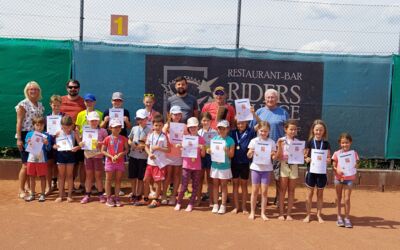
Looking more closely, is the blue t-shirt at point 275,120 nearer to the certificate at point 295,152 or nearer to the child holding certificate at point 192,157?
the certificate at point 295,152

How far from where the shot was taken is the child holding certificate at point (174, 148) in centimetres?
609

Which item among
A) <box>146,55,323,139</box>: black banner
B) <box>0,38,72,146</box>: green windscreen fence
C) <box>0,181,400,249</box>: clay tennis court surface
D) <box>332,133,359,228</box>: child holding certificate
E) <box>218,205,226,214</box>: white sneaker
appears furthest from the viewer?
<box>146,55,323,139</box>: black banner

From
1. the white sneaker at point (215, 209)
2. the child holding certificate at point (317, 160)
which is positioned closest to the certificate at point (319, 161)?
the child holding certificate at point (317, 160)

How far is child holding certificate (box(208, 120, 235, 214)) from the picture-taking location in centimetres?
582

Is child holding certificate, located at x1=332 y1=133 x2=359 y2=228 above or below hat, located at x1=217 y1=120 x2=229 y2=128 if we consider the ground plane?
below

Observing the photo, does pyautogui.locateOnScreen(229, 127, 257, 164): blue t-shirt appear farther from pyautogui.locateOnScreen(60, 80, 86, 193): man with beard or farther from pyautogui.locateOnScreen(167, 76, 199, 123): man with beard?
pyautogui.locateOnScreen(60, 80, 86, 193): man with beard

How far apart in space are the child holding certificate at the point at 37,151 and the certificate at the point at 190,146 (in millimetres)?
2181

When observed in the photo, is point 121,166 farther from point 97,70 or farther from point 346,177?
point 346,177

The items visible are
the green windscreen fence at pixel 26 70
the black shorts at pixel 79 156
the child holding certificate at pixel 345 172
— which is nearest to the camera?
the child holding certificate at pixel 345 172

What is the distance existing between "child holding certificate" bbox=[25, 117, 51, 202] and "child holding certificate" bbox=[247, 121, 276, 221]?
10.5ft

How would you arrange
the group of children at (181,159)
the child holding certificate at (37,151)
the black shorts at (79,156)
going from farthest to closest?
the black shorts at (79,156) < the child holding certificate at (37,151) < the group of children at (181,159)

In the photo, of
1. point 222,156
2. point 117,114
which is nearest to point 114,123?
point 117,114

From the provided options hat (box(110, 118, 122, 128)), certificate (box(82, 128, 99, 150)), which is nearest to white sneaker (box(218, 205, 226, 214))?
hat (box(110, 118, 122, 128))

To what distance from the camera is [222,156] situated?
5.82 meters
